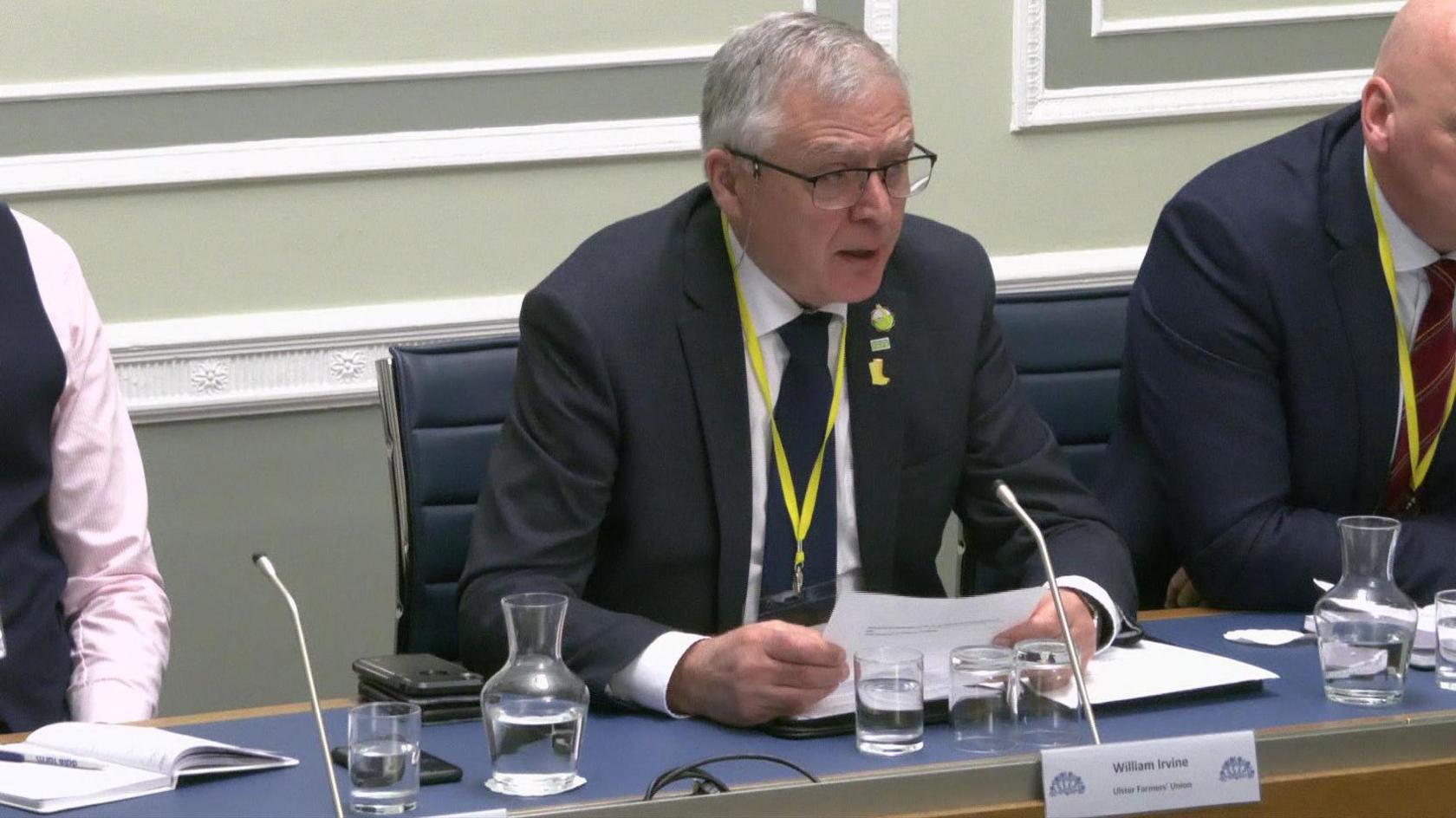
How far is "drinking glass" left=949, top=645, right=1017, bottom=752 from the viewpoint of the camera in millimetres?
1834

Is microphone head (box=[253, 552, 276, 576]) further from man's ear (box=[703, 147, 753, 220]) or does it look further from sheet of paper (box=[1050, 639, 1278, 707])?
man's ear (box=[703, 147, 753, 220])

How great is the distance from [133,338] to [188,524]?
37 cm

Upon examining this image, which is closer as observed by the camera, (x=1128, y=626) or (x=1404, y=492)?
(x=1128, y=626)

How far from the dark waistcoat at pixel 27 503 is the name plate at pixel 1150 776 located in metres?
1.28

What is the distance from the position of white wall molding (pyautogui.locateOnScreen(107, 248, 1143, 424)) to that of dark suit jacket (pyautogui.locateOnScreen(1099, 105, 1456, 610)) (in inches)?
34.9

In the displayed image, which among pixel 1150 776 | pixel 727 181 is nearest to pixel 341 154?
pixel 727 181

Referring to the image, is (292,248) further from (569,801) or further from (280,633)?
(569,801)

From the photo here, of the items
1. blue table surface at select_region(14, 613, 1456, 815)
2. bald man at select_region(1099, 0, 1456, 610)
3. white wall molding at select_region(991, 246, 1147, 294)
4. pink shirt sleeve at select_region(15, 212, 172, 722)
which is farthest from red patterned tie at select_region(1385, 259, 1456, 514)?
pink shirt sleeve at select_region(15, 212, 172, 722)

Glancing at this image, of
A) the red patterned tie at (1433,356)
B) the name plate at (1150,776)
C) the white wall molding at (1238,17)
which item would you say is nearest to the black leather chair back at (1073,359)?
the red patterned tie at (1433,356)

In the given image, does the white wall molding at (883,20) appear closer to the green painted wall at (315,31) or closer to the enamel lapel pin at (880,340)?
the green painted wall at (315,31)

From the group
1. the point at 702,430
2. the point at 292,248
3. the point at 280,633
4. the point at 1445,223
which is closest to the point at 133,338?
the point at 292,248

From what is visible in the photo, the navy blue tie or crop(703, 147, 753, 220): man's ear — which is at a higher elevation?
crop(703, 147, 753, 220): man's ear

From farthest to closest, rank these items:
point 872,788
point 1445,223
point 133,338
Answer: point 133,338
point 1445,223
point 872,788

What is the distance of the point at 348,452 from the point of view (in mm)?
3715
